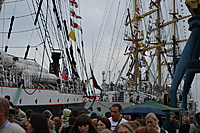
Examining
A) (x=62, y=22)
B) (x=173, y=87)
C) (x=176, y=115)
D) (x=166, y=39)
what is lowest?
(x=176, y=115)

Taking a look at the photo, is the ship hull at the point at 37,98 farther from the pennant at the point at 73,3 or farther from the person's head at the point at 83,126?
the person's head at the point at 83,126

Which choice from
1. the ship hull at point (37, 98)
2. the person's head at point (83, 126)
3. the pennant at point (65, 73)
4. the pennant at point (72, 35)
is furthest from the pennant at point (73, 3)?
the person's head at point (83, 126)

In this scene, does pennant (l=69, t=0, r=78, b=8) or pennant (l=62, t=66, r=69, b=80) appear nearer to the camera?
pennant (l=69, t=0, r=78, b=8)

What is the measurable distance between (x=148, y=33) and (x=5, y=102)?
170ft

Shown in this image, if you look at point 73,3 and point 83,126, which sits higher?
point 73,3

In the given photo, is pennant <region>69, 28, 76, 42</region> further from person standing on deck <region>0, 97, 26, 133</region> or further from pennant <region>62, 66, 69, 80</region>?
person standing on deck <region>0, 97, 26, 133</region>

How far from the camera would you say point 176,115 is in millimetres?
18094

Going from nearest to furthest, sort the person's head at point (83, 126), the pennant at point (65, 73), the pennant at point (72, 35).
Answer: the person's head at point (83, 126) < the pennant at point (72, 35) < the pennant at point (65, 73)

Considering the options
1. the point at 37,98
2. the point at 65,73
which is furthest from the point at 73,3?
the point at 37,98

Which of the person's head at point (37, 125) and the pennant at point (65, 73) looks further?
the pennant at point (65, 73)

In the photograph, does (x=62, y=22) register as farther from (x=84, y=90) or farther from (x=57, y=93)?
(x=84, y=90)

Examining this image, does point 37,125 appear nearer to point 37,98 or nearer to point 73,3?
point 37,98

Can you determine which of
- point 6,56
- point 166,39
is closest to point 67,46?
point 6,56

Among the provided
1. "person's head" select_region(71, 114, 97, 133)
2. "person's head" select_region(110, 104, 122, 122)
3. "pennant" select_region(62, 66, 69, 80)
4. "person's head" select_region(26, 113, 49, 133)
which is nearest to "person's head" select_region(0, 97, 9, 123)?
"person's head" select_region(26, 113, 49, 133)
